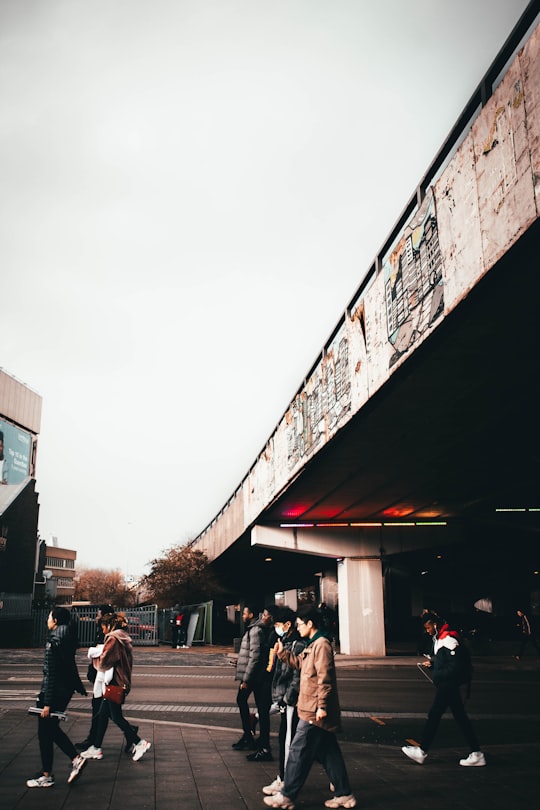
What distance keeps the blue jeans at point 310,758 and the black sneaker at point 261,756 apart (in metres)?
2.29

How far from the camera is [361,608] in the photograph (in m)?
27.7

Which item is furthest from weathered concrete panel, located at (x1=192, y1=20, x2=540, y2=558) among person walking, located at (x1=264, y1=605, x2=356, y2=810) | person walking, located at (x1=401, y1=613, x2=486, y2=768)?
person walking, located at (x1=264, y1=605, x2=356, y2=810)

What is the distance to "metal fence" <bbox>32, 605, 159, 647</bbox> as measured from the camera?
34.7m

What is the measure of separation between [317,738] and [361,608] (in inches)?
876

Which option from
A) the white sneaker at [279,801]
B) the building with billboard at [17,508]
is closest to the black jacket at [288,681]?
the white sneaker at [279,801]

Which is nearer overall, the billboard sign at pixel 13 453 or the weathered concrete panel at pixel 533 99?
the weathered concrete panel at pixel 533 99

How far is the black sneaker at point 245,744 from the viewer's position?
29.2 ft

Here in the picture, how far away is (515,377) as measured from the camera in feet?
37.9

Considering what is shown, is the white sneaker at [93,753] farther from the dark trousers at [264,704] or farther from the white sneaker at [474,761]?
the white sneaker at [474,761]

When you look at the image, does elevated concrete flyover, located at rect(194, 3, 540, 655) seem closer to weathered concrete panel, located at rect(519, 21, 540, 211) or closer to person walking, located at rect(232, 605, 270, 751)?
weathered concrete panel, located at rect(519, 21, 540, 211)

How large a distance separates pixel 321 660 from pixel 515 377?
22.5 ft

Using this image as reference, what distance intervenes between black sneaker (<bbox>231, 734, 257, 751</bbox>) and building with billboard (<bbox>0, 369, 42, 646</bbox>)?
3145 centimetres

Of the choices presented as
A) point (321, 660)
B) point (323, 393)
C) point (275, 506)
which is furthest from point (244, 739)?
point (275, 506)

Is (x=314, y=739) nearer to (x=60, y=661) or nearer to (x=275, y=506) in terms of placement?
(x=60, y=661)
